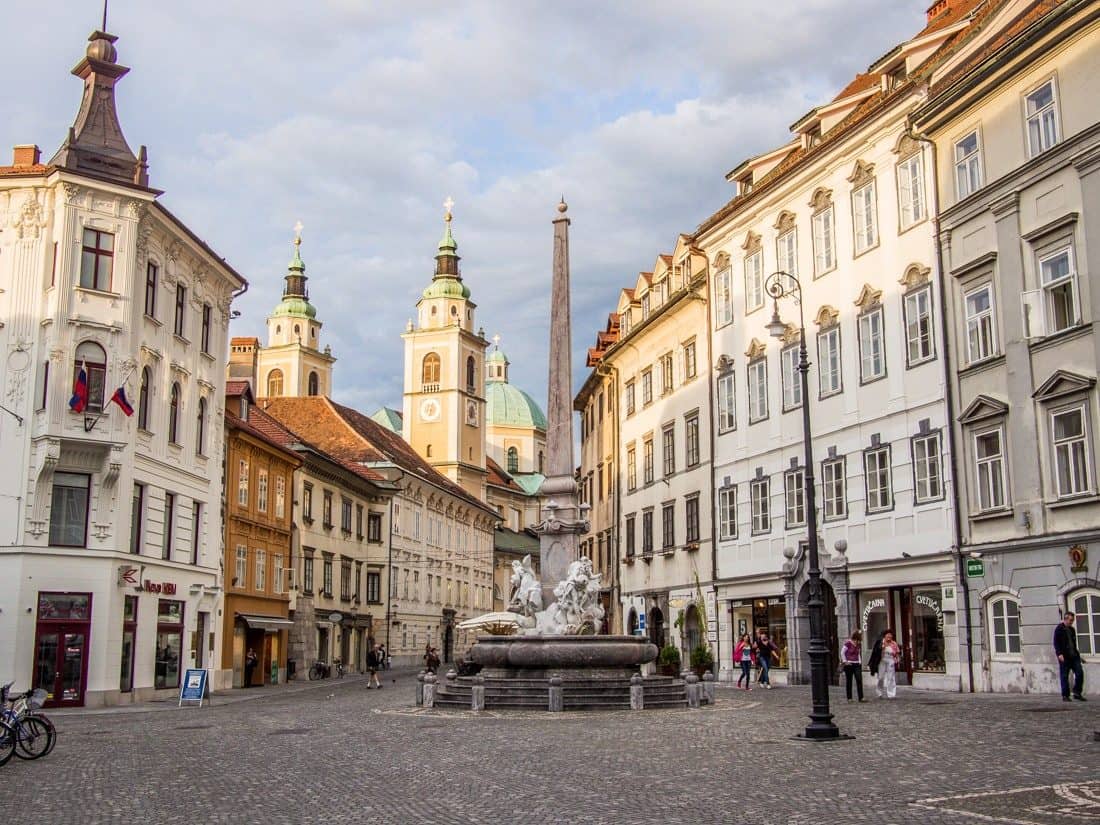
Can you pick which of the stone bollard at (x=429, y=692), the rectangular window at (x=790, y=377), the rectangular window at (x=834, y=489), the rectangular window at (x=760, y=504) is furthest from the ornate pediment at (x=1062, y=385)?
the stone bollard at (x=429, y=692)

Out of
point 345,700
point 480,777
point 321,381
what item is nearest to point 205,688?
point 345,700

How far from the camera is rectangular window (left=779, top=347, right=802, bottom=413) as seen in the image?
3450cm

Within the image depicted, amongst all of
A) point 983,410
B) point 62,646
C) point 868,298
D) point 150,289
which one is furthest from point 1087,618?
point 150,289

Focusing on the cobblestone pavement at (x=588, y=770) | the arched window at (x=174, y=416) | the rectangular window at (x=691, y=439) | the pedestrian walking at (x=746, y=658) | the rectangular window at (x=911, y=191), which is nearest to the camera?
the cobblestone pavement at (x=588, y=770)

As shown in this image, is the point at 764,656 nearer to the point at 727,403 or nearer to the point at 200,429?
the point at 727,403

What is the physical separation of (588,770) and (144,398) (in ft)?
76.2

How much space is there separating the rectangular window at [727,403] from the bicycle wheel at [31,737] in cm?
2515

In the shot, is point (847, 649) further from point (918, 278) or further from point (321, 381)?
point (321, 381)

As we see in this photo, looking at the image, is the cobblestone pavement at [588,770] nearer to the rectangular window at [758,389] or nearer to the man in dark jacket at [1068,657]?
the man in dark jacket at [1068,657]

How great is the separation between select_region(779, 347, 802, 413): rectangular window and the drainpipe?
6.80 meters

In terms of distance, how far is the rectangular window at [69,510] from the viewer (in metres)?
30.7

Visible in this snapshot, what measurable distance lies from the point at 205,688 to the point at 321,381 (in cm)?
9077

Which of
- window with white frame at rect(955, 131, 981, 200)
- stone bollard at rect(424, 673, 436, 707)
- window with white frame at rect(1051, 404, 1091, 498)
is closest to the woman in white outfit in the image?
window with white frame at rect(1051, 404, 1091, 498)

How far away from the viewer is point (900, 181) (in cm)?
3016
